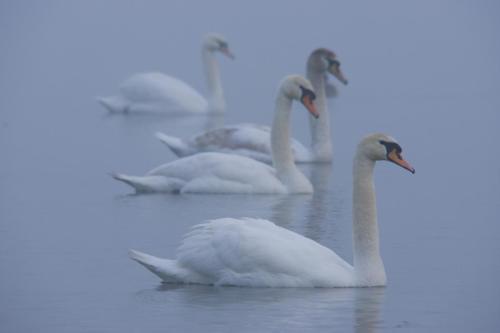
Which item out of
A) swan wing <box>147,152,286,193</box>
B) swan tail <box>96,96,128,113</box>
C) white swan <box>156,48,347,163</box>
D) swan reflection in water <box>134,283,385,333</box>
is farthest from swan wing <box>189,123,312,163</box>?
swan tail <box>96,96,128,113</box>

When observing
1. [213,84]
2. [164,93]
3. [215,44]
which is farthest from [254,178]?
[215,44]

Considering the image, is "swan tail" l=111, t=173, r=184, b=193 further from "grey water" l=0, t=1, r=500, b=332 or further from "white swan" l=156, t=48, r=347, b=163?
"white swan" l=156, t=48, r=347, b=163

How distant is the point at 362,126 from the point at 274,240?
Result: 481 inches

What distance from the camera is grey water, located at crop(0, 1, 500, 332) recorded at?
36.2 feet

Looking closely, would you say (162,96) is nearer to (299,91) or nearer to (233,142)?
(233,142)

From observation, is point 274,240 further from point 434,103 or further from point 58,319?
point 434,103

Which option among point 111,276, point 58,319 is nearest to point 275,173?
point 111,276

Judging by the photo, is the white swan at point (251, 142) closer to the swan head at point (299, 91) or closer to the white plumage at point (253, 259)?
the swan head at point (299, 91)

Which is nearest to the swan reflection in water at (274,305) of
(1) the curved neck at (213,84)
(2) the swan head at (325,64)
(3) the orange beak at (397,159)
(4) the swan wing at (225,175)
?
(3) the orange beak at (397,159)

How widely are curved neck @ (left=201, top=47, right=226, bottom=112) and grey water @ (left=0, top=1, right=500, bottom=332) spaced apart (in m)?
0.30

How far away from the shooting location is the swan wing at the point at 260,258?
37.3ft

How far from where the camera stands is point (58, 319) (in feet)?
35.1

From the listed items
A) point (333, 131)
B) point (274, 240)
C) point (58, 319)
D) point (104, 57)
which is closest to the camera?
point (58, 319)

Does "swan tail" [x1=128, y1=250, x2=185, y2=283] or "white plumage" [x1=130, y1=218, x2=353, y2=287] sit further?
"swan tail" [x1=128, y1=250, x2=185, y2=283]
